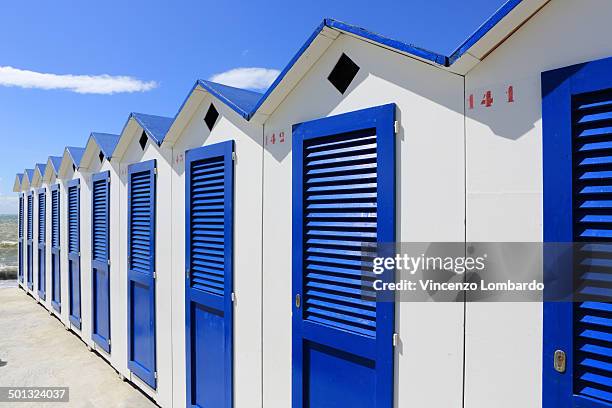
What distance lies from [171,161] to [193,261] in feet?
3.44

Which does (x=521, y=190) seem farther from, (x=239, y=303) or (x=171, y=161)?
(x=171, y=161)

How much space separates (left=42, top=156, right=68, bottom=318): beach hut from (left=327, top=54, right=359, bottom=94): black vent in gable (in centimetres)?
669

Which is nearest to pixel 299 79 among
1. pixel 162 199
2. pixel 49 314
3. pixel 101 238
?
pixel 162 199

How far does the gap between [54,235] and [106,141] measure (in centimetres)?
349

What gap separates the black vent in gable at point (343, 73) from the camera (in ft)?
7.78

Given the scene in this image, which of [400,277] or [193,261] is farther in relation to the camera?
[193,261]

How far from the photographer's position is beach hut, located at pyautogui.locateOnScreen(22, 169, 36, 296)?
31.5 feet

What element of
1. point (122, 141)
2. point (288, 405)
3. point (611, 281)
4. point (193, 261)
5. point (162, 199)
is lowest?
point (288, 405)

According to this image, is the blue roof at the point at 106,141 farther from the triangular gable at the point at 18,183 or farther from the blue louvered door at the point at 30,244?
the triangular gable at the point at 18,183

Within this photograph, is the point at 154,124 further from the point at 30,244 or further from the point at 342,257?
the point at 30,244

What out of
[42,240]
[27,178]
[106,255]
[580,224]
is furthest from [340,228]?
[27,178]

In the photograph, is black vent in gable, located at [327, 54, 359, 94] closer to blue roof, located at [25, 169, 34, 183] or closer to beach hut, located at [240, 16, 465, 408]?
beach hut, located at [240, 16, 465, 408]

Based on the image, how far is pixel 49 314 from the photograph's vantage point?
322 inches

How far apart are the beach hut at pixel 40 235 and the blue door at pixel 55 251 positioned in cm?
56
